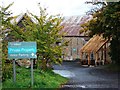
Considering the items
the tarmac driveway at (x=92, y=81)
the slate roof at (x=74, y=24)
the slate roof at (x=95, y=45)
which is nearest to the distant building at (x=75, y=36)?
the slate roof at (x=74, y=24)

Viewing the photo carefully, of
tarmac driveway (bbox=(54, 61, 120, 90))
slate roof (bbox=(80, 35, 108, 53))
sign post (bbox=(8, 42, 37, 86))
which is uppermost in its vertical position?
slate roof (bbox=(80, 35, 108, 53))

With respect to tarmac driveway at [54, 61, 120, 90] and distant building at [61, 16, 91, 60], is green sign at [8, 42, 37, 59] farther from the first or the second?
distant building at [61, 16, 91, 60]

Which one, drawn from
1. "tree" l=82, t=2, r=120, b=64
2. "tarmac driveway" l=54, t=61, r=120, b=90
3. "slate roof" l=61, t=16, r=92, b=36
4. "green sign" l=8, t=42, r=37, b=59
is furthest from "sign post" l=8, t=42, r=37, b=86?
"slate roof" l=61, t=16, r=92, b=36

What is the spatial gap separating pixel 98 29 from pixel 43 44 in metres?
6.14

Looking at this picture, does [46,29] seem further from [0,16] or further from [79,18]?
[79,18]

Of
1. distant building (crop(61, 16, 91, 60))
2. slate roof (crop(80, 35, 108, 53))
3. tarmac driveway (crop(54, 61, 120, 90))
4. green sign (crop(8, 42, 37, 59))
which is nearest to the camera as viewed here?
green sign (crop(8, 42, 37, 59))

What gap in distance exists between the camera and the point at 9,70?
34.7ft

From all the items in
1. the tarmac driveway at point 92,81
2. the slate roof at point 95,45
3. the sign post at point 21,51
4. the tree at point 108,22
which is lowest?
the tarmac driveway at point 92,81

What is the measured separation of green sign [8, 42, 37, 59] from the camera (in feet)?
32.4

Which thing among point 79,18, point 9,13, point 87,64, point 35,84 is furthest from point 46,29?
point 79,18

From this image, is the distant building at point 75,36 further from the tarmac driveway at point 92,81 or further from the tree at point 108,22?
the tarmac driveway at point 92,81

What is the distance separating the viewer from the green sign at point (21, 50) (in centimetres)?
987

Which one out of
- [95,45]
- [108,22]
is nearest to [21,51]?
[108,22]

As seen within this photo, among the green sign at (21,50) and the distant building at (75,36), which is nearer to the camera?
the green sign at (21,50)
